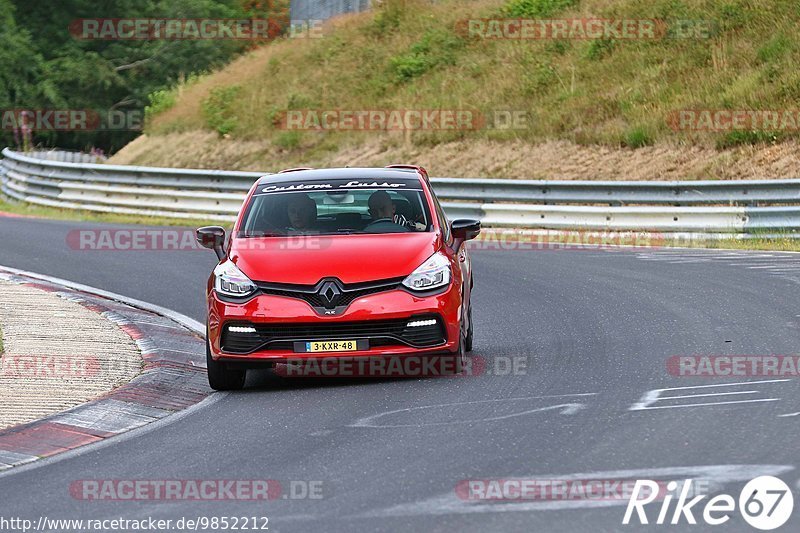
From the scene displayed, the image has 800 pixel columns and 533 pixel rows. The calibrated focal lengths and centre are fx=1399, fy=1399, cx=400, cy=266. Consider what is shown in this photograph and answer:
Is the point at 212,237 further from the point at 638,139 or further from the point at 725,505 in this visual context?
the point at 638,139

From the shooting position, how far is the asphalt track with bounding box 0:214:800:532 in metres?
6.61

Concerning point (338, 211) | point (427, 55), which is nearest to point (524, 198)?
point (338, 211)

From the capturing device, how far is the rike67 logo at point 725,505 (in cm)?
605

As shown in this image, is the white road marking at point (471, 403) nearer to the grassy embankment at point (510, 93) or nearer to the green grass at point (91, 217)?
the grassy embankment at point (510, 93)

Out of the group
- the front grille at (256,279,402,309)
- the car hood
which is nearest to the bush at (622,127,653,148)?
the car hood

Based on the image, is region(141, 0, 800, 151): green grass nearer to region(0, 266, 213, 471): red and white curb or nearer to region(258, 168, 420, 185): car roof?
region(0, 266, 213, 471): red and white curb

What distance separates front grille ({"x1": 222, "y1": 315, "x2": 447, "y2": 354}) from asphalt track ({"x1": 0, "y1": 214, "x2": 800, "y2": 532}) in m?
0.35

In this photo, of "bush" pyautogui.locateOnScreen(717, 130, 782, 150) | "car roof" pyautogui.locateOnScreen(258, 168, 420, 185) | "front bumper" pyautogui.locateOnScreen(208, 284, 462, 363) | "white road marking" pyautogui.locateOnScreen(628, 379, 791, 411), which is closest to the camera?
"white road marking" pyautogui.locateOnScreen(628, 379, 791, 411)

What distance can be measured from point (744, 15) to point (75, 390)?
24484mm

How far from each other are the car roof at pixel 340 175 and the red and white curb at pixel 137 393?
1.68 meters

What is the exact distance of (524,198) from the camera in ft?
79.2

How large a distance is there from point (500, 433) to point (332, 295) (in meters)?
2.30

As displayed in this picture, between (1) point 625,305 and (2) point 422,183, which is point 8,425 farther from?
(1) point 625,305

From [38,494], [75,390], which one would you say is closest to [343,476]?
[38,494]
